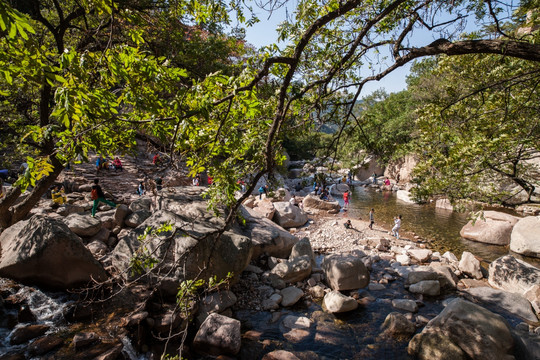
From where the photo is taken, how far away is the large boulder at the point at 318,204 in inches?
815

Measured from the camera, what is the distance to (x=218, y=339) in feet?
20.0

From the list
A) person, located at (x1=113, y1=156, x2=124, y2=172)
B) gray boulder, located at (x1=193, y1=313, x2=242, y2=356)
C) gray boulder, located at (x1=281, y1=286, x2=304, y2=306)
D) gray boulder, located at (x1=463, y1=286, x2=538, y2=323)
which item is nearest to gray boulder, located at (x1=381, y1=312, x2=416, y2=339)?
gray boulder, located at (x1=281, y1=286, x2=304, y2=306)

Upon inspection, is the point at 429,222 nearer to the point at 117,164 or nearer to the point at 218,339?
the point at 218,339

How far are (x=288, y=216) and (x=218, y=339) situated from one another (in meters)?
10.9

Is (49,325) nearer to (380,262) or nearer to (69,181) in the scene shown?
(380,262)

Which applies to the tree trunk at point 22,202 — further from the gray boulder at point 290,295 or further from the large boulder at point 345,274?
the large boulder at point 345,274

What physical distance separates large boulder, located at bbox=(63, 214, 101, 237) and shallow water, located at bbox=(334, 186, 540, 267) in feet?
49.3

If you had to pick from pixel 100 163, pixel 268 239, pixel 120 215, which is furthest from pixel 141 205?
pixel 100 163

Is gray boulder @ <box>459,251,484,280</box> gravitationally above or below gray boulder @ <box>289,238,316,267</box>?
below

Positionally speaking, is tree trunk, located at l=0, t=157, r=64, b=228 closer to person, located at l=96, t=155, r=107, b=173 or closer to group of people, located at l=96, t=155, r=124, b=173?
person, located at l=96, t=155, r=107, b=173

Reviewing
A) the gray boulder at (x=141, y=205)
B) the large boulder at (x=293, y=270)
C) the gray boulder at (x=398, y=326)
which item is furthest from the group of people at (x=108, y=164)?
the gray boulder at (x=398, y=326)

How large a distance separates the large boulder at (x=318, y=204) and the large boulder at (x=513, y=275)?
11.3 m

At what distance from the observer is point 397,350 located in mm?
6426

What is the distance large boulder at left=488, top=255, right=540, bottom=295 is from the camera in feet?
29.5
